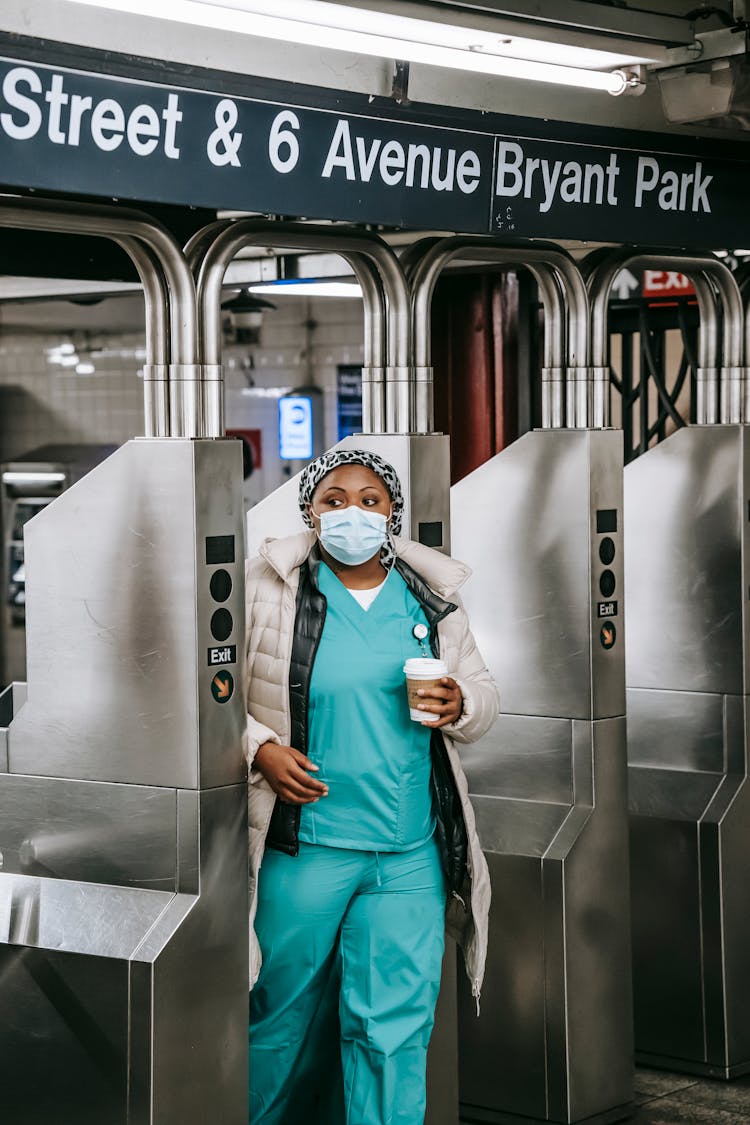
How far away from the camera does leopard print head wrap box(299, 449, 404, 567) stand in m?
3.57

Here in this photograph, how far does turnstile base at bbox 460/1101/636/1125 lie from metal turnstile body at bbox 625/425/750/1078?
0.46 metres

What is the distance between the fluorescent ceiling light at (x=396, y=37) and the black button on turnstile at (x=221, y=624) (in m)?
1.12

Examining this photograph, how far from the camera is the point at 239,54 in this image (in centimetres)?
335

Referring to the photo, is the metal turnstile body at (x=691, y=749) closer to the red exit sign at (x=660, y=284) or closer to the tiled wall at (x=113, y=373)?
the red exit sign at (x=660, y=284)

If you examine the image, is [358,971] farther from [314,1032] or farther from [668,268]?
[668,268]

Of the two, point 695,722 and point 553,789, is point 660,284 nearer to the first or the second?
point 695,722

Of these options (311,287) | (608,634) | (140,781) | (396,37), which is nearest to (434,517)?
(608,634)

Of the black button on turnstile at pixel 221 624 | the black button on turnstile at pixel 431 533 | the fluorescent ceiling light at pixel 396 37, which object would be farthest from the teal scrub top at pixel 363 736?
the fluorescent ceiling light at pixel 396 37

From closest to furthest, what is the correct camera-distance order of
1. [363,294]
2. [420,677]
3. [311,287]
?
[420,677]
[363,294]
[311,287]

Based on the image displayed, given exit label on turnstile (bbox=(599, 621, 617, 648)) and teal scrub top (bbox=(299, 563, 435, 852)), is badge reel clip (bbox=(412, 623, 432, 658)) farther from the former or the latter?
exit label on turnstile (bbox=(599, 621, 617, 648))

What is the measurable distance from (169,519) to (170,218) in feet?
4.63

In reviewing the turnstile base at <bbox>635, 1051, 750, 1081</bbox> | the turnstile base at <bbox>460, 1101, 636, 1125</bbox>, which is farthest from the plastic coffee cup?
the turnstile base at <bbox>635, 1051, 750, 1081</bbox>

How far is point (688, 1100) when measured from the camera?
14.9ft

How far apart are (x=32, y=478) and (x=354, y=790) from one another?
6.23 m
